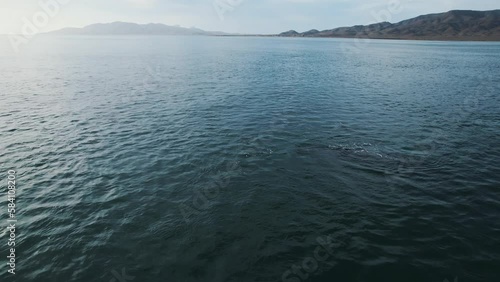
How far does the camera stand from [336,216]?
21.9 metres

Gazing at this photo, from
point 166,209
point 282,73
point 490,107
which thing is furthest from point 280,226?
point 282,73

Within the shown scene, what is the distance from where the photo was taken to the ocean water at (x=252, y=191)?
1783 cm

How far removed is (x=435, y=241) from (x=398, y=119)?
29.0 m

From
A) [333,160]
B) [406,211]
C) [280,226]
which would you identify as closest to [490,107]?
[333,160]

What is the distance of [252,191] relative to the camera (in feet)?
83.7

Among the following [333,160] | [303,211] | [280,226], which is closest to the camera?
[280,226]

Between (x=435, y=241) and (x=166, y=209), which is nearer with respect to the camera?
(x=435, y=241)

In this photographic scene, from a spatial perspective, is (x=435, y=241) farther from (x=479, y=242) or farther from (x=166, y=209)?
(x=166, y=209)

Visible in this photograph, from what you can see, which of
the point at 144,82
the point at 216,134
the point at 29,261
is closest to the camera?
the point at 29,261

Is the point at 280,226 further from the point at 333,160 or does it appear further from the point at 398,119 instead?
the point at 398,119

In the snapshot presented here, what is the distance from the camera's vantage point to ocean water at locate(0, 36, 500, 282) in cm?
1783

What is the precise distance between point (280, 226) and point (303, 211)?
2.58 meters

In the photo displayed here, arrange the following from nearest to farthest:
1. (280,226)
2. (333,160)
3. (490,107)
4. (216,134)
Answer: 1. (280,226)
2. (333,160)
3. (216,134)
4. (490,107)

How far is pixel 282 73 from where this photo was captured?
93625 millimetres
